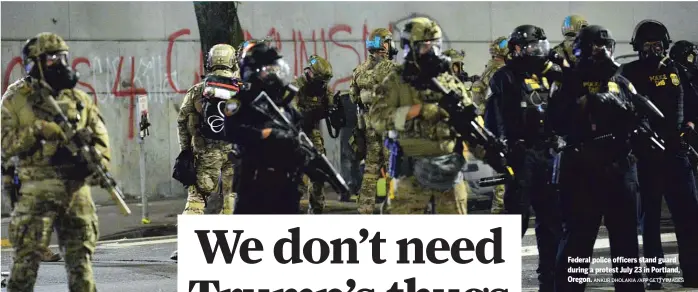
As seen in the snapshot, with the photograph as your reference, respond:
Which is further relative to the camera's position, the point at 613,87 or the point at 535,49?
the point at 535,49

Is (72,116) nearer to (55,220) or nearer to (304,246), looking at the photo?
(55,220)

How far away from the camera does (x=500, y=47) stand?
1024 centimetres

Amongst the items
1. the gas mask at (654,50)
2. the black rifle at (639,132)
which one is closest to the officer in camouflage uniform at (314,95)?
the black rifle at (639,132)

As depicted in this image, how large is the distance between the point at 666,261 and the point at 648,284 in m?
0.58

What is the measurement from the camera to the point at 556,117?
7.81 meters

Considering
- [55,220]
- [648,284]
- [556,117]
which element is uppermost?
[556,117]

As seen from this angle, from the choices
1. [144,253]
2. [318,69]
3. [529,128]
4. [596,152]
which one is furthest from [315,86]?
[596,152]

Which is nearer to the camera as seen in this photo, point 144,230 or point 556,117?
point 556,117

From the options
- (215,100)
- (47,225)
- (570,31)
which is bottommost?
(47,225)

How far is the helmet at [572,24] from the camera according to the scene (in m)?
9.69

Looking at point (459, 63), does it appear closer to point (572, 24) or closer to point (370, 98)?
point (370, 98)

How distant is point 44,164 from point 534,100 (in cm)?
305

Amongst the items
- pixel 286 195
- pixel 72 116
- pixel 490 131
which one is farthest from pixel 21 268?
pixel 490 131

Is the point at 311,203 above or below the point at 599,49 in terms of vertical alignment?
below
